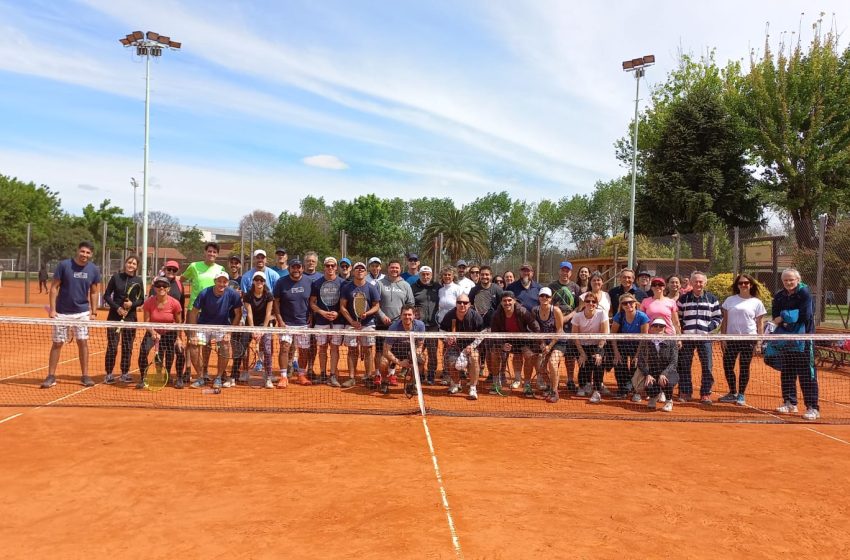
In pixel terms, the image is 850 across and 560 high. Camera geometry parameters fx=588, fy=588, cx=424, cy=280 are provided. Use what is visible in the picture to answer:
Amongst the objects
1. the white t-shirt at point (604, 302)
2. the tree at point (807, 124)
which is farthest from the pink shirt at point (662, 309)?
the tree at point (807, 124)

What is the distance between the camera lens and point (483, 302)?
9.65 meters

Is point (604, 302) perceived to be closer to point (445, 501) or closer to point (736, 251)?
point (445, 501)

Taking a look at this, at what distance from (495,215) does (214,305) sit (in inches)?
3375

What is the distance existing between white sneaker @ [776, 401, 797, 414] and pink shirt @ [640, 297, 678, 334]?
1789 mm

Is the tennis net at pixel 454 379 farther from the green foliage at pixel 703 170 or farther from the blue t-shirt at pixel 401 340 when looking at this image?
the green foliage at pixel 703 170

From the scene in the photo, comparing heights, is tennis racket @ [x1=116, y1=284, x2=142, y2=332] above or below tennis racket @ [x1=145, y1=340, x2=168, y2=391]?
above

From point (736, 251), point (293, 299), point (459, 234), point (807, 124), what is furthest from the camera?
point (459, 234)

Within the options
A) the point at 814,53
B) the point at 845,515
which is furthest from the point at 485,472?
the point at 814,53

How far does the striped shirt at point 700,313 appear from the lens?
29.1ft

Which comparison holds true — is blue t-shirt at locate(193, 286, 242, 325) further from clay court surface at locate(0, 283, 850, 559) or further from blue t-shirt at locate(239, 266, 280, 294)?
clay court surface at locate(0, 283, 850, 559)

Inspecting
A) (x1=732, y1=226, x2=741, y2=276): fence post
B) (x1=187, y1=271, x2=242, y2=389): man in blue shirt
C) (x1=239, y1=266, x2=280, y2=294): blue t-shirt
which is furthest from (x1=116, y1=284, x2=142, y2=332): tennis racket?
(x1=732, y1=226, x2=741, y2=276): fence post

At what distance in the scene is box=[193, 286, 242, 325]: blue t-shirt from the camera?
8.83m

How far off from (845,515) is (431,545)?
3.38 metres

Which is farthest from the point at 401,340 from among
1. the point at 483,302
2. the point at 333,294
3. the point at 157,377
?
the point at 157,377
